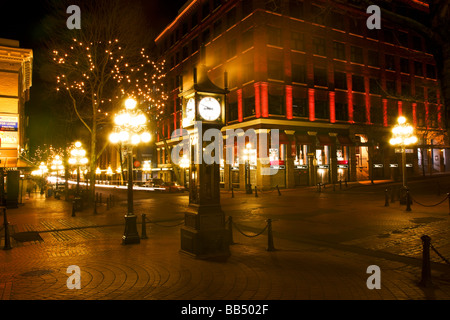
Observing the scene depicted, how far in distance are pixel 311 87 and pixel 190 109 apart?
31.8 meters

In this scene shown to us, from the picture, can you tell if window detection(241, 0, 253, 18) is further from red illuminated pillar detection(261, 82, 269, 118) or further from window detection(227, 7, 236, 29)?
red illuminated pillar detection(261, 82, 269, 118)

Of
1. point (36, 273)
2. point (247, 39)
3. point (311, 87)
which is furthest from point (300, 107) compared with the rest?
point (36, 273)

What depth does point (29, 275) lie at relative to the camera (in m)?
7.18

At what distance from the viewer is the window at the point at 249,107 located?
36625 millimetres

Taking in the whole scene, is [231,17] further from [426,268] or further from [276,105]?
[426,268]

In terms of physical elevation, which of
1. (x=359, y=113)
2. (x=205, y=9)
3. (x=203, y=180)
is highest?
(x=205, y=9)

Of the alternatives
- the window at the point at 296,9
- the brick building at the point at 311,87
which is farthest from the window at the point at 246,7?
the window at the point at 296,9

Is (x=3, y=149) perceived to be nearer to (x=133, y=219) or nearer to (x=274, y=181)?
(x=133, y=219)

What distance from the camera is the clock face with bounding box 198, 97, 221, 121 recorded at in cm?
892

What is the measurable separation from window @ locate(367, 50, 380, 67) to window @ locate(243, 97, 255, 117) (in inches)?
714

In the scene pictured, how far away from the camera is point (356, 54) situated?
4238cm

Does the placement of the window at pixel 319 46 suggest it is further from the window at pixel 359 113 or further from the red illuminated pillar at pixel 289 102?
the window at pixel 359 113

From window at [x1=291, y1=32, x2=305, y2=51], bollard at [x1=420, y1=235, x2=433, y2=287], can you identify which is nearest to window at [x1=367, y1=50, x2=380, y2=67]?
window at [x1=291, y1=32, x2=305, y2=51]
